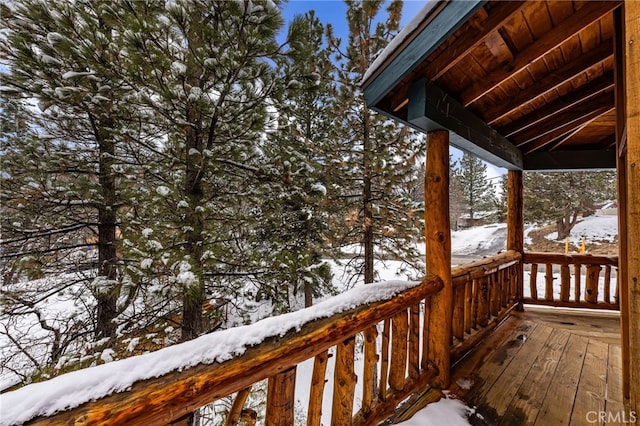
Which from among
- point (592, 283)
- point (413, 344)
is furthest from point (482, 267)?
point (592, 283)

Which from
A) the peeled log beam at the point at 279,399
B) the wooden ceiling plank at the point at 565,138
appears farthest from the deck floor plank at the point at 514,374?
the wooden ceiling plank at the point at 565,138

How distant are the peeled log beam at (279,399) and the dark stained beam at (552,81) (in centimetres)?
281

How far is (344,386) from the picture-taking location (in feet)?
5.23

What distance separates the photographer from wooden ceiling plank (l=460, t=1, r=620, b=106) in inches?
59.2

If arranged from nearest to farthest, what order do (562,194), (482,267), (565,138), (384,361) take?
1. (384,361)
2. (482,267)
3. (565,138)
4. (562,194)

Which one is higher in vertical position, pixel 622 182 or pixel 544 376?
pixel 622 182

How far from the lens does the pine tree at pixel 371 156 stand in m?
5.62

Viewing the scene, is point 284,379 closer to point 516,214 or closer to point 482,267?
point 482,267

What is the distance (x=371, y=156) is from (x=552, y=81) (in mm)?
3504

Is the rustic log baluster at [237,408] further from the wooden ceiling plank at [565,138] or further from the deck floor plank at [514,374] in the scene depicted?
the wooden ceiling plank at [565,138]

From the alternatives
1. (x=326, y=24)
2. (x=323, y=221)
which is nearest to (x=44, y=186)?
(x=323, y=221)

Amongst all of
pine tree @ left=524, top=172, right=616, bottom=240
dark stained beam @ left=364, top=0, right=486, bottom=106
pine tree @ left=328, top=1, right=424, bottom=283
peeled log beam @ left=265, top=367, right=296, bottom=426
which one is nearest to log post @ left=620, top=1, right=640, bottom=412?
dark stained beam @ left=364, top=0, right=486, bottom=106

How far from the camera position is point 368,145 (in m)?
5.95

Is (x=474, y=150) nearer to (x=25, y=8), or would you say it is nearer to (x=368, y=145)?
(x=368, y=145)
